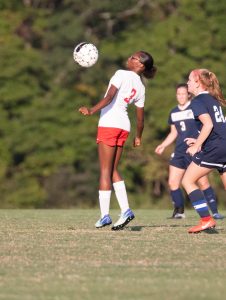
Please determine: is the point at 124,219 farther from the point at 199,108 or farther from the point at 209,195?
the point at 209,195

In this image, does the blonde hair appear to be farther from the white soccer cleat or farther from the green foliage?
the green foliage

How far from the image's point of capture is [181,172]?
16.6 meters

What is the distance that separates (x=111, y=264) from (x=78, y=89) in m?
37.3

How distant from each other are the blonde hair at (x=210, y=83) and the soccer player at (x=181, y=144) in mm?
4499

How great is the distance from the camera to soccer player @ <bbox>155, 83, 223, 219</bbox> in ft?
52.9

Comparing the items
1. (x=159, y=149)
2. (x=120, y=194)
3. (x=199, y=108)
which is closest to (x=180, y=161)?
(x=159, y=149)

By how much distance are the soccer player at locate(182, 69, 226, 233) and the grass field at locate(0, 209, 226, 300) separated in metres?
0.40

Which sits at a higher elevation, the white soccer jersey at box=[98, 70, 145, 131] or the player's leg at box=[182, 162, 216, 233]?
the white soccer jersey at box=[98, 70, 145, 131]

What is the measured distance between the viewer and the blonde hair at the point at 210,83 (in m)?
11.4

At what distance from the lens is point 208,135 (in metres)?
11.2

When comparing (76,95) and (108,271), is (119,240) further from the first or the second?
(76,95)

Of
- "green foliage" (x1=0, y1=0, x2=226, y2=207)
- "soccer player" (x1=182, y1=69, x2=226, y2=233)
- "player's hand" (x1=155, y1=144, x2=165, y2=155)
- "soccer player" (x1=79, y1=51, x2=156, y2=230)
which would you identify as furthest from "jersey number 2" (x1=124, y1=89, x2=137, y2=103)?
"green foliage" (x1=0, y1=0, x2=226, y2=207)

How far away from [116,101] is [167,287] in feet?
15.1

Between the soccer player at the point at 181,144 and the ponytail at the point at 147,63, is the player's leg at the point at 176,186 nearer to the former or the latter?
the soccer player at the point at 181,144
